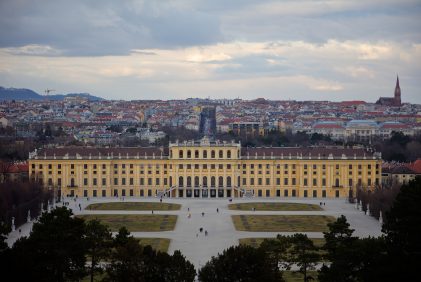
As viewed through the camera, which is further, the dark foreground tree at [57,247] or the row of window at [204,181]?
the row of window at [204,181]

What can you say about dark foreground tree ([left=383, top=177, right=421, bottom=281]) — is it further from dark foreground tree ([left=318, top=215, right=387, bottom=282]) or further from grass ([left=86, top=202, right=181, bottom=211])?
grass ([left=86, top=202, right=181, bottom=211])

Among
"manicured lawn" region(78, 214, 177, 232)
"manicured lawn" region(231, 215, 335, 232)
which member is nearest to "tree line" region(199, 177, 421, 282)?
"manicured lawn" region(231, 215, 335, 232)

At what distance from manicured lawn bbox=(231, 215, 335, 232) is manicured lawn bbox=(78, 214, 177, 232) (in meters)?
5.02

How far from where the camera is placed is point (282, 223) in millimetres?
64625

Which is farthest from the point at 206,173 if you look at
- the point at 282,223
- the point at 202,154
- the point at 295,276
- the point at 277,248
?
the point at 277,248

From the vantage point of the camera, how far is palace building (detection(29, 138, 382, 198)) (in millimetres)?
85438

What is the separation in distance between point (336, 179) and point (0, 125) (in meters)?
113

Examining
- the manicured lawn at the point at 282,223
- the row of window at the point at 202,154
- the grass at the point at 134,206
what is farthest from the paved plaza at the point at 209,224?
the row of window at the point at 202,154

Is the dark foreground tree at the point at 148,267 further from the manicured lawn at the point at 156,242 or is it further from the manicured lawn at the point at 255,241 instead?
the manicured lawn at the point at 255,241

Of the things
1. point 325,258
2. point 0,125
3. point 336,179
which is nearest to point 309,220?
point 336,179

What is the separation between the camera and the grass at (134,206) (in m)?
74.2

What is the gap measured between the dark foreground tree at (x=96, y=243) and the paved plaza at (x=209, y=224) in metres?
7.34

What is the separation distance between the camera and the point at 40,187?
74.7m

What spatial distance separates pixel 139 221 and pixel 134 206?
33.7 ft
